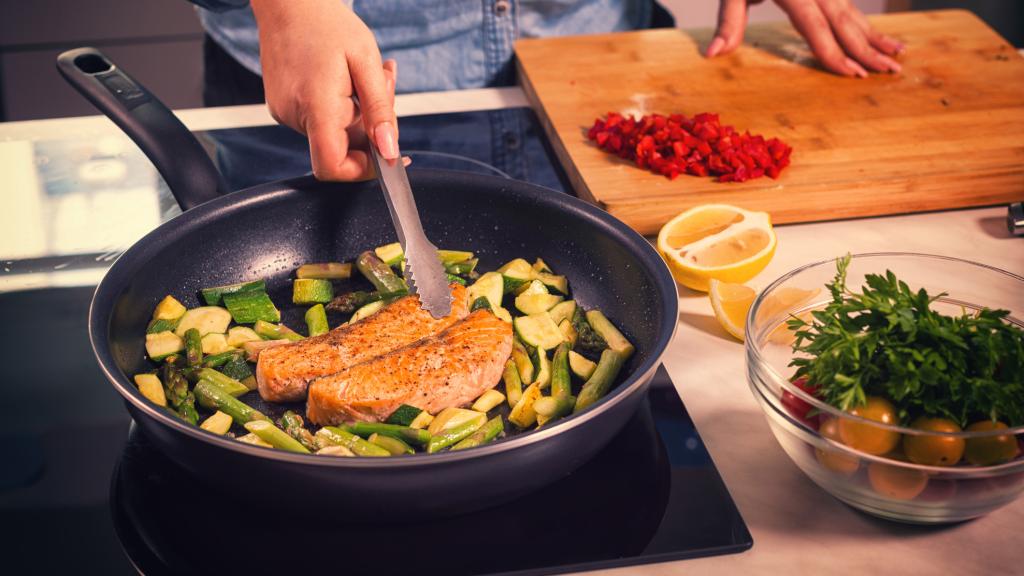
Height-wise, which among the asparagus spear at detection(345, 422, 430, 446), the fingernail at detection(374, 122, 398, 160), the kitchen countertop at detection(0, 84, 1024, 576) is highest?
the fingernail at detection(374, 122, 398, 160)

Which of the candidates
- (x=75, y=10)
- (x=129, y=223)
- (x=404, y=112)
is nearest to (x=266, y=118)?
(x=404, y=112)

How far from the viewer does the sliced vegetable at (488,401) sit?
1435 millimetres

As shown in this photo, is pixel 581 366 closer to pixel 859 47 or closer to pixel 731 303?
pixel 731 303

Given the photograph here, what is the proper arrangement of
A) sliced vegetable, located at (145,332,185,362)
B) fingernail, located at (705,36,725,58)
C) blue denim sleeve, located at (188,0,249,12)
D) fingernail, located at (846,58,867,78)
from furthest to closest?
fingernail, located at (705,36,725,58)
fingernail, located at (846,58,867,78)
blue denim sleeve, located at (188,0,249,12)
sliced vegetable, located at (145,332,185,362)

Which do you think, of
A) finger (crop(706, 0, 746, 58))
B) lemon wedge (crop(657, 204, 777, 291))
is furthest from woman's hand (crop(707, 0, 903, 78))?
lemon wedge (crop(657, 204, 777, 291))

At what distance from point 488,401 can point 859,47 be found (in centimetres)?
159

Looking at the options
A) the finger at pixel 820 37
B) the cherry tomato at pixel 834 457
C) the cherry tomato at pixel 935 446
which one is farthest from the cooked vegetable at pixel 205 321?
the finger at pixel 820 37

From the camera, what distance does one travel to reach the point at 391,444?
51.9 inches

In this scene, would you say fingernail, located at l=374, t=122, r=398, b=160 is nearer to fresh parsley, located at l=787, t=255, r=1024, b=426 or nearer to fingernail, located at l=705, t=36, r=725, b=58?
fresh parsley, located at l=787, t=255, r=1024, b=426

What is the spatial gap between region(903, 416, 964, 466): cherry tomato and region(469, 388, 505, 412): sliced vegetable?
1.96 feet

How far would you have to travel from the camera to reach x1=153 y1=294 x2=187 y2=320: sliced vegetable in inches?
61.6

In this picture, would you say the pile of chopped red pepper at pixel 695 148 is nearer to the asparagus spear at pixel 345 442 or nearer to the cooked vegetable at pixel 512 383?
the cooked vegetable at pixel 512 383

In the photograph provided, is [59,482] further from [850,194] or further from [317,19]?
[850,194]

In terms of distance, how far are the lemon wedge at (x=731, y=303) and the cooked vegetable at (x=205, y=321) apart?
0.84 metres
